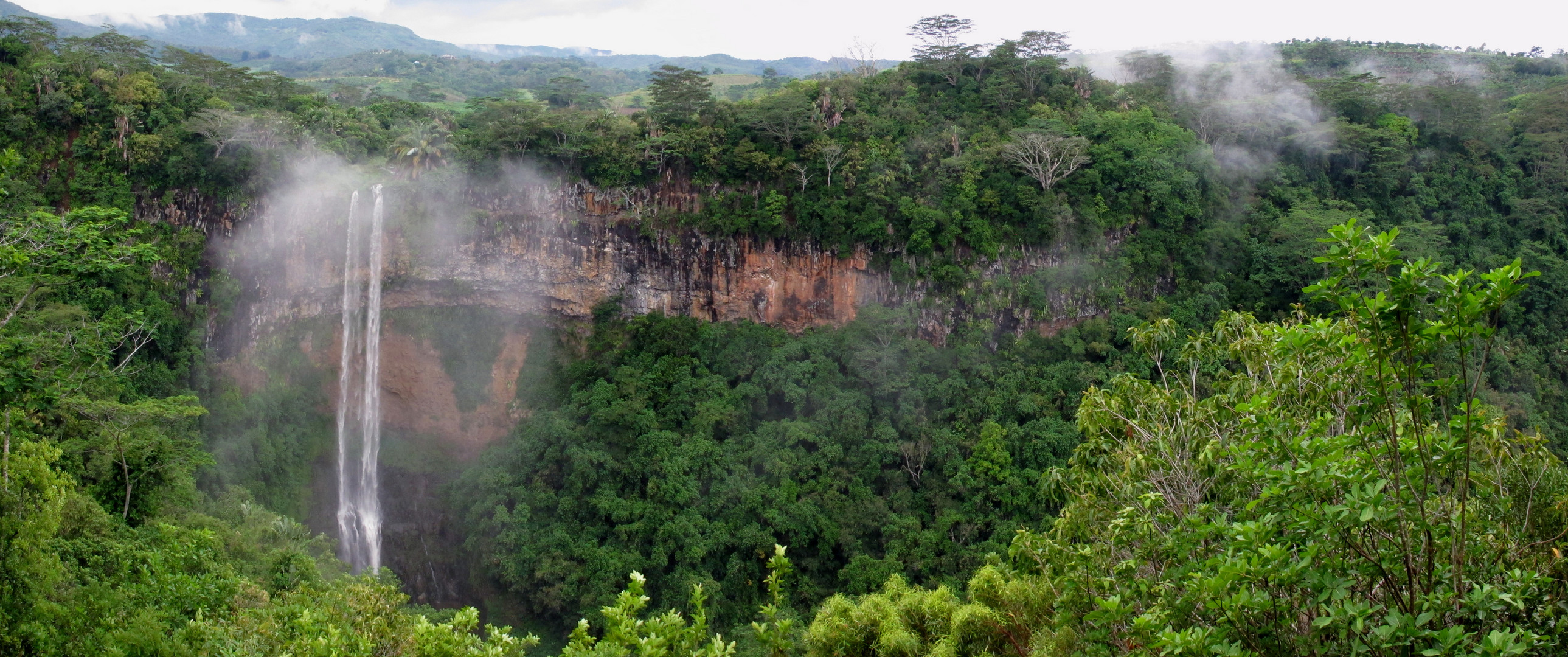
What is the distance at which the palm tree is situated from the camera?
79.9 ft

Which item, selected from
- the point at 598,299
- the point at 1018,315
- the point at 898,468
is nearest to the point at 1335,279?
the point at 898,468

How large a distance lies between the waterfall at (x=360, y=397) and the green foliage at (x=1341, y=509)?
20549 millimetres

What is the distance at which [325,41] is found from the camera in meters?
116

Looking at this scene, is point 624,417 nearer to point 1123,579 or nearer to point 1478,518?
point 1123,579

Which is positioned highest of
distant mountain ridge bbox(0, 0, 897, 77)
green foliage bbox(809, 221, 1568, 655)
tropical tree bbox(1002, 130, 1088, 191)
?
distant mountain ridge bbox(0, 0, 897, 77)

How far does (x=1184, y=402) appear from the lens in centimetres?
844

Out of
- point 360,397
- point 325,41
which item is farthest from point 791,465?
point 325,41

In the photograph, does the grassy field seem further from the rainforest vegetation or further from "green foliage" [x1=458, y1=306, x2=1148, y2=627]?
"green foliage" [x1=458, y1=306, x2=1148, y2=627]

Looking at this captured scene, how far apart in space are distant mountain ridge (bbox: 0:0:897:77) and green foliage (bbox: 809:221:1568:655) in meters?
90.5

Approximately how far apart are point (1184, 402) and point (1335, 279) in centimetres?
430

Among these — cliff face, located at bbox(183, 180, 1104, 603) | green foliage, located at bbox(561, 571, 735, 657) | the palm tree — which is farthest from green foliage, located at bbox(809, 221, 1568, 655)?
the palm tree

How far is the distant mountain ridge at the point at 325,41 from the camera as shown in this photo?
106688 millimetres

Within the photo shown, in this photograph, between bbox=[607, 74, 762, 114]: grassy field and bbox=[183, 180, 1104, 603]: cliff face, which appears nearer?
bbox=[183, 180, 1104, 603]: cliff face

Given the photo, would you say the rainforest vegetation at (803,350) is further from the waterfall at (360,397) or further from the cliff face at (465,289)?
the waterfall at (360,397)
